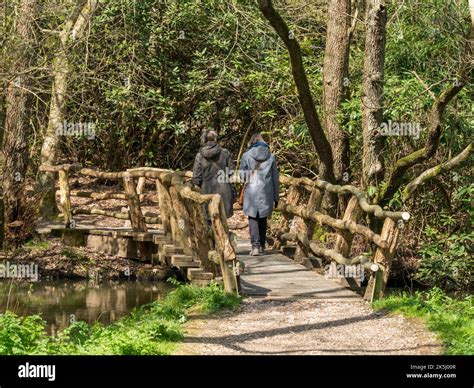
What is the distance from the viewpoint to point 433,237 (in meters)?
18.6

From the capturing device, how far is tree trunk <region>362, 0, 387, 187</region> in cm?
1684

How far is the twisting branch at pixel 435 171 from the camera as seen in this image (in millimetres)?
16266

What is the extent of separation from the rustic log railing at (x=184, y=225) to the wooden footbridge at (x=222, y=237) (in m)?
0.01

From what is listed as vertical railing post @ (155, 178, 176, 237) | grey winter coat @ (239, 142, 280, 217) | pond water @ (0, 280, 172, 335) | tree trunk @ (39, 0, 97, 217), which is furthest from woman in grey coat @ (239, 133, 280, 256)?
tree trunk @ (39, 0, 97, 217)

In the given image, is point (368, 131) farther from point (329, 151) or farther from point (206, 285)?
point (206, 285)

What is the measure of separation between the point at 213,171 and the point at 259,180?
658mm

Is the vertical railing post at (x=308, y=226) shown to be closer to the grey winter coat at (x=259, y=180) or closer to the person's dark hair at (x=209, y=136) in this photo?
the grey winter coat at (x=259, y=180)

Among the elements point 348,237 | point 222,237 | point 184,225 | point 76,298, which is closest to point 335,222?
point 348,237

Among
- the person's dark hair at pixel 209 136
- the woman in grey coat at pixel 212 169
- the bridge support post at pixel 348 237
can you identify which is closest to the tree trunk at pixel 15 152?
the person's dark hair at pixel 209 136

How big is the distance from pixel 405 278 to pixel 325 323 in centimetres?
714

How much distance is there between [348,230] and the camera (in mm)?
14289

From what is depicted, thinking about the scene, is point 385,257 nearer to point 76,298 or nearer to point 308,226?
point 308,226

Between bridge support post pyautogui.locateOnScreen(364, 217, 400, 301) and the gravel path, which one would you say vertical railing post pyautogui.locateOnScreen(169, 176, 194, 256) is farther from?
bridge support post pyautogui.locateOnScreen(364, 217, 400, 301)

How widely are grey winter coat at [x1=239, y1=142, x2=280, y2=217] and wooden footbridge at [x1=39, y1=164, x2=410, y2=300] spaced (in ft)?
2.08
